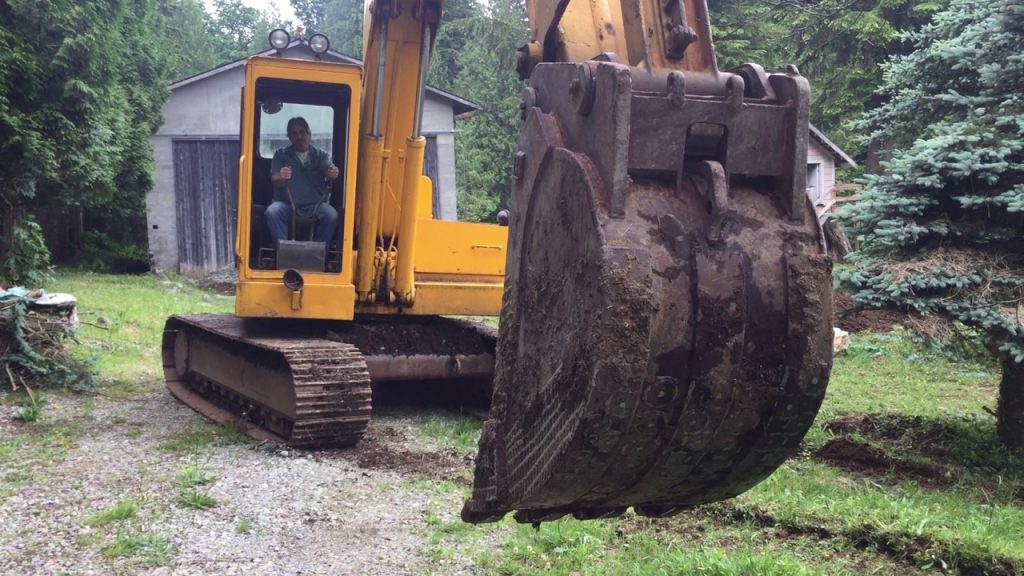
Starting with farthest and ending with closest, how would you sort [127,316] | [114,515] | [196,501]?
[127,316] → [196,501] → [114,515]

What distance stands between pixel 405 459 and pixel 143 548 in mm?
2132

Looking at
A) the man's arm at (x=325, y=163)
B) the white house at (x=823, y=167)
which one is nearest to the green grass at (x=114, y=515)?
the man's arm at (x=325, y=163)

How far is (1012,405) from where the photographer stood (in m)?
6.56

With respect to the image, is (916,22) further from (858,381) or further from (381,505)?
(381,505)

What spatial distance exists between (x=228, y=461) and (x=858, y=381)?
670 cm

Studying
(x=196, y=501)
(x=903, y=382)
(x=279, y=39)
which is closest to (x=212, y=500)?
(x=196, y=501)

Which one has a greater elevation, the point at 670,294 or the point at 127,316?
the point at 670,294

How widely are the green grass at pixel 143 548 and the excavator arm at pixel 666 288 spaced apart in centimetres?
266

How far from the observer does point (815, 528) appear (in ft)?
16.0

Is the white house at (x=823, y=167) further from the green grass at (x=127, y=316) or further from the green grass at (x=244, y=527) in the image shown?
the green grass at (x=244, y=527)

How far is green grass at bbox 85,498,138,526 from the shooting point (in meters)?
5.06

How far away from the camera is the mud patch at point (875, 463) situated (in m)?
6.11

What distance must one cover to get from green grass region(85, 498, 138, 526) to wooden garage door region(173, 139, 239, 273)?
56.4 feet

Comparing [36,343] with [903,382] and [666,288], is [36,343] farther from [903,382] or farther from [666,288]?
[903,382]
